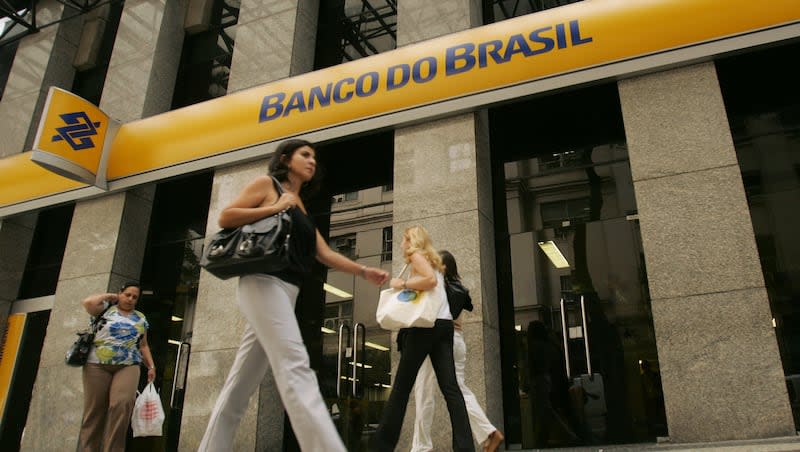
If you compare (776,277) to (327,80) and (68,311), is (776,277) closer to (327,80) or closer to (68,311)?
(327,80)

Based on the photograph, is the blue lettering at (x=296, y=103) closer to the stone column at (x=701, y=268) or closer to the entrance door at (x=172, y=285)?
the entrance door at (x=172, y=285)

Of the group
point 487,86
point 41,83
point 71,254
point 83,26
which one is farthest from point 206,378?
point 83,26

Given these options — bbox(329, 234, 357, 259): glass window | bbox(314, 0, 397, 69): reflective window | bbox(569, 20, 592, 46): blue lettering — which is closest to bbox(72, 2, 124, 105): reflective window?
bbox(314, 0, 397, 69): reflective window

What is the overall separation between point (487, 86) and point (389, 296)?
12.9ft

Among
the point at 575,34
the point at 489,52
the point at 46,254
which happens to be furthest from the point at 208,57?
the point at 575,34

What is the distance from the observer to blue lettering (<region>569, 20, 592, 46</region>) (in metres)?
7.45

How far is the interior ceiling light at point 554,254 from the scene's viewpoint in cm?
774

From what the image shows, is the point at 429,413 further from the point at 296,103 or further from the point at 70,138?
the point at 70,138

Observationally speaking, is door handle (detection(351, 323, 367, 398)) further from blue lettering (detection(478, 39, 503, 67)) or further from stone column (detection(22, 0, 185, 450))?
stone column (detection(22, 0, 185, 450))

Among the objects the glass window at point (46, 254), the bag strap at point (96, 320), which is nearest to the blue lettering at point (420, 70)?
the bag strap at point (96, 320)

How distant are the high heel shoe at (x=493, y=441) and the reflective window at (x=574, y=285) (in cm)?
197

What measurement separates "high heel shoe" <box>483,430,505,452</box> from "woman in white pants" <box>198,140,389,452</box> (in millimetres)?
2434

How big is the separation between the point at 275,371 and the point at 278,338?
0.53 ft

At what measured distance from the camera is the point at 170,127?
10.0m
